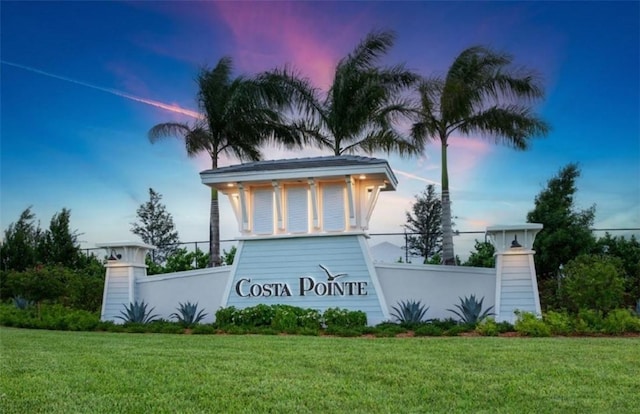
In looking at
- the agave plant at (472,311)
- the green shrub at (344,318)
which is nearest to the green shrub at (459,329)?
the agave plant at (472,311)

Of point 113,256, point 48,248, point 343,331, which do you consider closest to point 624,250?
point 343,331

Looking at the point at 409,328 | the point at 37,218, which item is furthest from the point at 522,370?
the point at 37,218

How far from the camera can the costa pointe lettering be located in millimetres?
Result: 13930

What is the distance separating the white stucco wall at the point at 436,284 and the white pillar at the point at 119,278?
674 centimetres

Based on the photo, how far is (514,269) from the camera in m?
12.9

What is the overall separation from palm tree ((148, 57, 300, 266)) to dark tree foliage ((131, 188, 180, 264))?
448 inches

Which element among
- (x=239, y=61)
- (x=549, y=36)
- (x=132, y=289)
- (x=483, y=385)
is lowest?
(x=483, y=385)

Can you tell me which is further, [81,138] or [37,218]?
[37,218]

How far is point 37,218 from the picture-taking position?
29500mm

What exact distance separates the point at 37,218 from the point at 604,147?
26.5 metres

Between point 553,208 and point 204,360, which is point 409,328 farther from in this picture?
point 553,208

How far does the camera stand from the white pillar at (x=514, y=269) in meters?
12.7

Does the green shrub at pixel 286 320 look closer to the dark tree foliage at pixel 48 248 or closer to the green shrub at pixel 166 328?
the green shrub at pixel 166 328

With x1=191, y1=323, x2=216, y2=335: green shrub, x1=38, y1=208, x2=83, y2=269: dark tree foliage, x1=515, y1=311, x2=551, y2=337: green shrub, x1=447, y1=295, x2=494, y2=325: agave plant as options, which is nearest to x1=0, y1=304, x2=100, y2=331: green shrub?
x1=191, y1=323, x2=216, y2=335: green shrub
